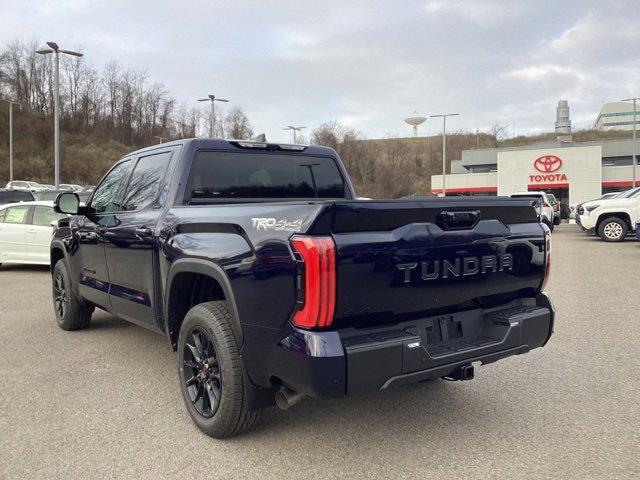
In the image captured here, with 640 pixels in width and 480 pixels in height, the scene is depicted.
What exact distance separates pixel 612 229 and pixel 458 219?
16292 millimetres

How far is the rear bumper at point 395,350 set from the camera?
2588 mm

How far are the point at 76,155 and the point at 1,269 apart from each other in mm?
54890

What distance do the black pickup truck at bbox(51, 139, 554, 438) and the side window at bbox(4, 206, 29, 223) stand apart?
27.3 feet

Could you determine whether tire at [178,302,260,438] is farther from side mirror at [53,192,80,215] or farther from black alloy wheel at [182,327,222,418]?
side mirror at [53,192,80,215]

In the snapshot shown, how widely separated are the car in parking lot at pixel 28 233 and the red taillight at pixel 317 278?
10.1 metres

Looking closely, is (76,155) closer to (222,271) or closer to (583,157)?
(583,157)

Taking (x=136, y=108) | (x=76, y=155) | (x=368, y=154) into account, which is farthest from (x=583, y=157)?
(x=136, y=108)

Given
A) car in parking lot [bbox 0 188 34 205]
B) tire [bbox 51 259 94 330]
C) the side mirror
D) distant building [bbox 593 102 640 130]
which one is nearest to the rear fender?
the side mirror

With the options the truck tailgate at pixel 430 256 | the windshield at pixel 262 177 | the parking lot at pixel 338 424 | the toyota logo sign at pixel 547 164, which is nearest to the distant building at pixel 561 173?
the toyota logo sign at pixel 547 164

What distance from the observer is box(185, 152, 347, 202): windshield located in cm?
419

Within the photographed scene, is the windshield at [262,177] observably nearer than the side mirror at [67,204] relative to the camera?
Yes

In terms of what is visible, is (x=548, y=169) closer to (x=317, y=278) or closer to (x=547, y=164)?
(x=547, y=164)

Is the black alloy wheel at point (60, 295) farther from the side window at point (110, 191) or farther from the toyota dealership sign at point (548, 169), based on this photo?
the toyota dealership sign at point (548, 169)

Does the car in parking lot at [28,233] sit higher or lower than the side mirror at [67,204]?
lower
